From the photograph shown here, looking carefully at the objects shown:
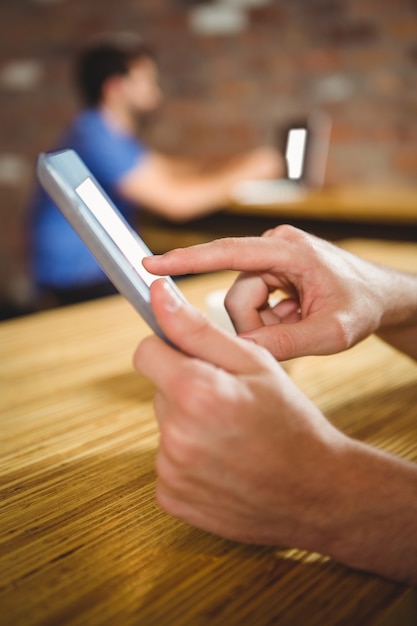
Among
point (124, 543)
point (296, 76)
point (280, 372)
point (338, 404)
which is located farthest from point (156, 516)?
point (296, 76)

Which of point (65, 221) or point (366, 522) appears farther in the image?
point (65, 221)

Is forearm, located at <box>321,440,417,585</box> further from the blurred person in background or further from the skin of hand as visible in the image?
the blurred person in background

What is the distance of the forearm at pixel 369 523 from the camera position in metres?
0.49

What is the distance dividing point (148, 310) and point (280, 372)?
12cm

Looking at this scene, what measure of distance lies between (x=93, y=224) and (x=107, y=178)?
7.02 ft

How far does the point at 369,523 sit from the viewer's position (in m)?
0.50

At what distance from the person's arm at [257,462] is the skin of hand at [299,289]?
0.55ft

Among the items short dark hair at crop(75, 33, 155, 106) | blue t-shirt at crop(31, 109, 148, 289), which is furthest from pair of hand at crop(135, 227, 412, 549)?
short dark hair at crop(75, 33, 155, 106)

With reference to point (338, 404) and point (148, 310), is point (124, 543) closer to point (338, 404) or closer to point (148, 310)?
point (148, 310)

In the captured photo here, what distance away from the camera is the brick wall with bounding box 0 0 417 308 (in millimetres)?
3367

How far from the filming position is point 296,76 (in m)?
3.61

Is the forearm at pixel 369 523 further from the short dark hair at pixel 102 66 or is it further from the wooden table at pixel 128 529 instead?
the short dark hair at pixel 102 66

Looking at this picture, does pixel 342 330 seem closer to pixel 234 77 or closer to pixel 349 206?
pixel 349 206

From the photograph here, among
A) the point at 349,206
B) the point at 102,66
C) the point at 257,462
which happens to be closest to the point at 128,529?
the point at 257,462
